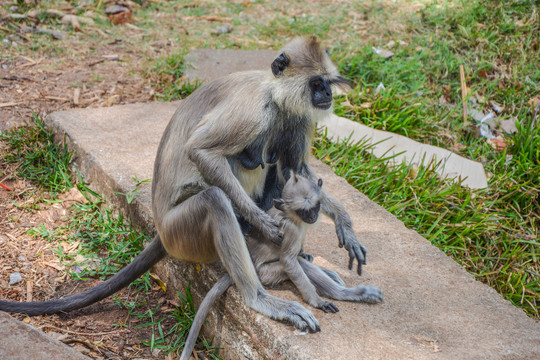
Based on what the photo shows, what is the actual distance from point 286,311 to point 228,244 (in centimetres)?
45

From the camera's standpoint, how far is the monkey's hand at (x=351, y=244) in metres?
3.28

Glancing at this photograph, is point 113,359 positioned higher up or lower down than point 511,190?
lower down

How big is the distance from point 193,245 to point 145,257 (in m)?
0.47

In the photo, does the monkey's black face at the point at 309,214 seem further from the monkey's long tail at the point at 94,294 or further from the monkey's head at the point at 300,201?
the monkey's long tail at the point at 94,294

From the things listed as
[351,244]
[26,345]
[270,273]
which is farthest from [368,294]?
[26,345]

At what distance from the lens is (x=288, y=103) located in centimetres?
286

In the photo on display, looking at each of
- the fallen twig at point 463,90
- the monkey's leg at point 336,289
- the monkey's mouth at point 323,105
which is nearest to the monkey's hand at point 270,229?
the monkey's leg at point 336,289

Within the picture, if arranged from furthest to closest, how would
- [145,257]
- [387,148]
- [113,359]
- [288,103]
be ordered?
[387,148] → [145,257] → [113,359] → [288,103]

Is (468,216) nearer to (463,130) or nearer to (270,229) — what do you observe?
(463,130)

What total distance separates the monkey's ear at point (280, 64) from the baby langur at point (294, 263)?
55 centimetres

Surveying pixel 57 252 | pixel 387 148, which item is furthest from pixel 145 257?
pixel 387 148

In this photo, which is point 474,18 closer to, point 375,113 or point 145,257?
point 375,113

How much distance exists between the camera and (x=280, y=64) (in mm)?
2857

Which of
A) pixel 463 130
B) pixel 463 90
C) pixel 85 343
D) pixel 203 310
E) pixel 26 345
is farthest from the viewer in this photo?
pixel 463 90
